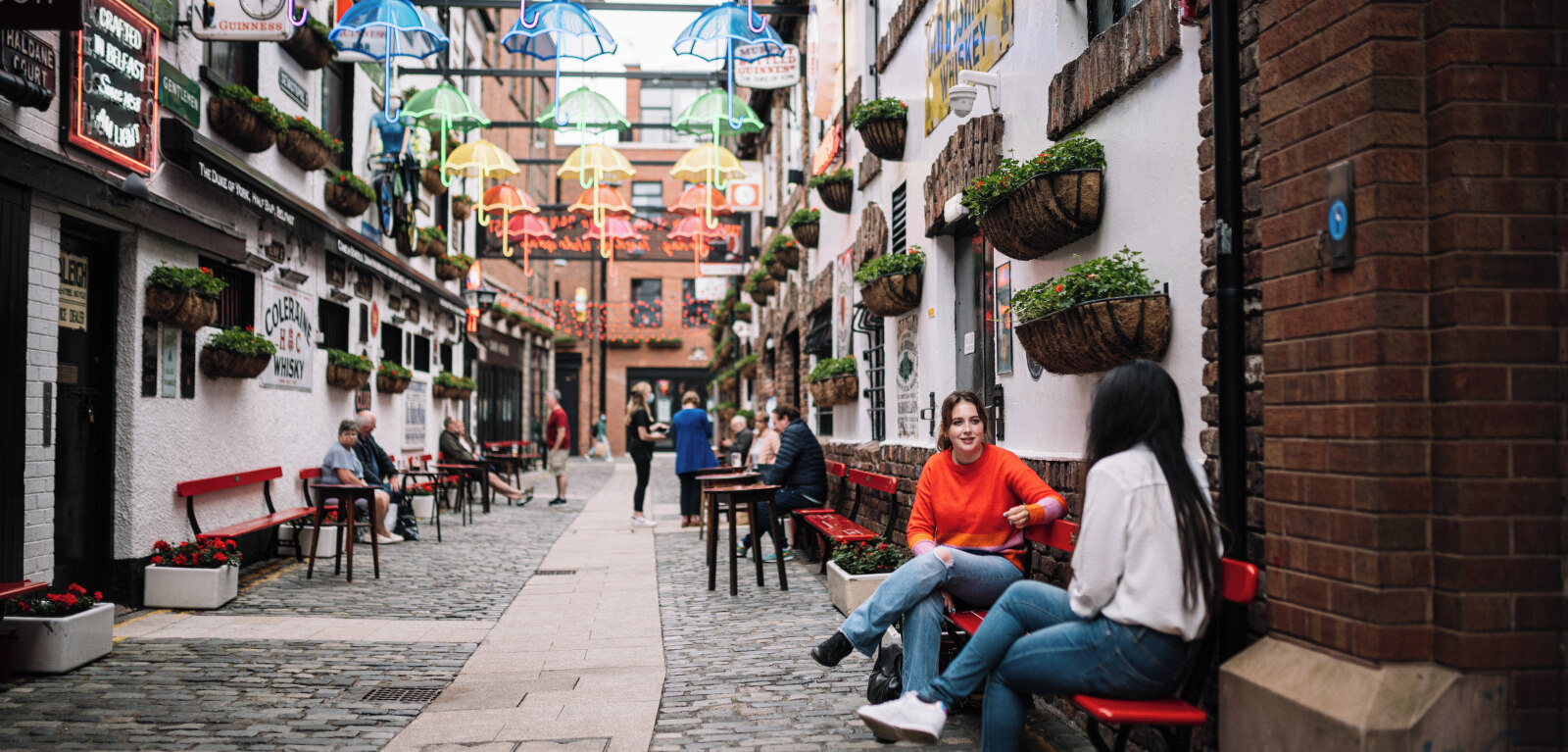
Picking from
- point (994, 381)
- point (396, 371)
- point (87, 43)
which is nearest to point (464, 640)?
point (994, 381)

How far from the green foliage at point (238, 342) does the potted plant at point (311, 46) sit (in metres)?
3.22

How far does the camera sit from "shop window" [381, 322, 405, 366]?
609 inches

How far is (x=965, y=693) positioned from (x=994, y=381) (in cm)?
335

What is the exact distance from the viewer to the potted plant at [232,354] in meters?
9.04

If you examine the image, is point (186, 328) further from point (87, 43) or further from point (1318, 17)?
point (1318, 17)

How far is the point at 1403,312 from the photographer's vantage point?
285 centimetres

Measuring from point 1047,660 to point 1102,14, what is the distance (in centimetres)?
313

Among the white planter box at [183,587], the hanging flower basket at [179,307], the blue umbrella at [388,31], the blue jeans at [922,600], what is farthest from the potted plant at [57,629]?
the blue umbrella at [388,31]

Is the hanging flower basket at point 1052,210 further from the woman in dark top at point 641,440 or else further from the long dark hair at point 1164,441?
the woman in dark top at point 641,440

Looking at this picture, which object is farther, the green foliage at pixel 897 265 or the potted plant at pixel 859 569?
the green foliage at pixel 897 265

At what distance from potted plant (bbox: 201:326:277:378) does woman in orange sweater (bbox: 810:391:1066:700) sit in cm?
651

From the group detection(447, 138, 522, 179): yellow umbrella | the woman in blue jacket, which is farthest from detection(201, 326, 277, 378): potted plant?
detection(447, 138, 522, 179): yellow umbrella

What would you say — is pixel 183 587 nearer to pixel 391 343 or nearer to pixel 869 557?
pixel 869 557

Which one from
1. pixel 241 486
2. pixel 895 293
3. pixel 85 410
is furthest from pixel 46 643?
pixel 895 293
